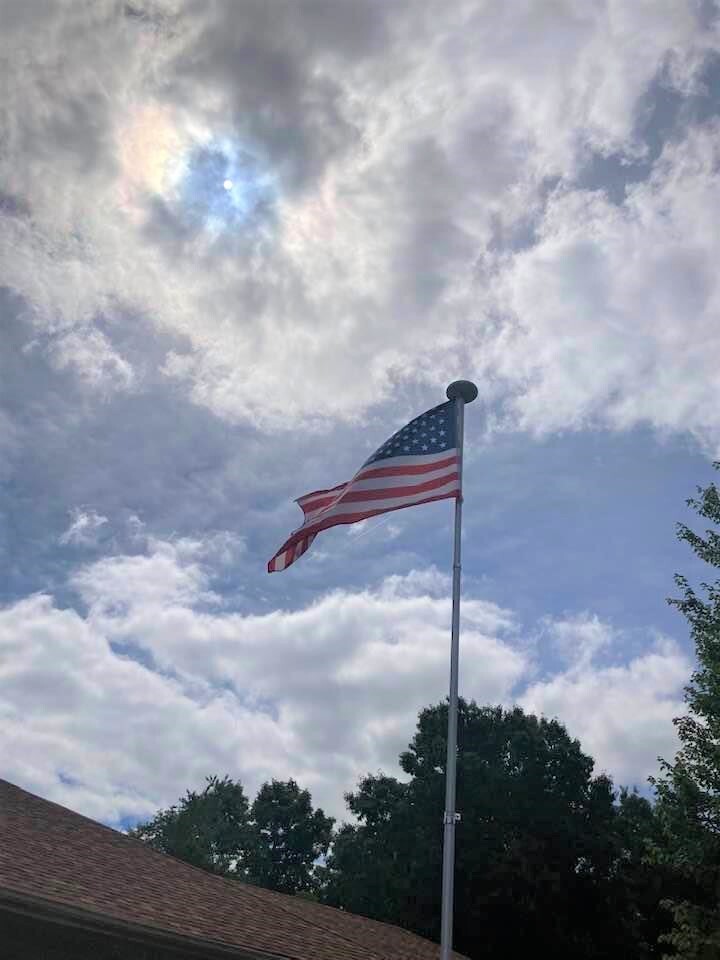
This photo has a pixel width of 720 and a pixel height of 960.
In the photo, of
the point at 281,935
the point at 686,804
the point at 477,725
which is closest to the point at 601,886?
the point at 477,725

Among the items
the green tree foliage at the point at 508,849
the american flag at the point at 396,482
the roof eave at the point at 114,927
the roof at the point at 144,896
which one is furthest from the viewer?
the green tree foliage at the point at 508,849

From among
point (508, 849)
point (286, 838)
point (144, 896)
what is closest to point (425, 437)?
point (144, 896)

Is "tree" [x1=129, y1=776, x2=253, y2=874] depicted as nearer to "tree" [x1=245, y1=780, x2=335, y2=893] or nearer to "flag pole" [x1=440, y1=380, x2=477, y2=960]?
"tree" [x1=245, y1=780, x2=335, y2=893]

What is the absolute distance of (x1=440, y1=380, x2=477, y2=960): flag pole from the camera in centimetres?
948

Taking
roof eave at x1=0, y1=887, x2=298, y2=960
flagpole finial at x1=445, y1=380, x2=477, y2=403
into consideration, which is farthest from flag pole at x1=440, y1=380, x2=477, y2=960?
roof eave at x1=0, y1=887, x2=298, y2=960

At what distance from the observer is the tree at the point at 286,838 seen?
48.5 metres

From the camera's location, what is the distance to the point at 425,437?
12977 millimetres

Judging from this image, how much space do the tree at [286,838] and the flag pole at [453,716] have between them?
4056 centimetres

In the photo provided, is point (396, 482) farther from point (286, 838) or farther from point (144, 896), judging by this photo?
point (286, 838)

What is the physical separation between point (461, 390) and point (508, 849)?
1002 inches

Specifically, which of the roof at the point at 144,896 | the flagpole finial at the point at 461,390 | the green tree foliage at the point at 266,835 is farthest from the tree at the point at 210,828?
the flagpole finial at the point at 461,390

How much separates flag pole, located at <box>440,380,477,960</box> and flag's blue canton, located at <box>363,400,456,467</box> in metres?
0.18

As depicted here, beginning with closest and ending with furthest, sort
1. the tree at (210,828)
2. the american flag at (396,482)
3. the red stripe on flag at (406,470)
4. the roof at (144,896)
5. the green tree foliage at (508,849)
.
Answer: the roof at (144,896)
the american flag at (396,482)
the red stripe on flag at (406,470)
the green tree foliage at (508,849)
the tree at (210,828)

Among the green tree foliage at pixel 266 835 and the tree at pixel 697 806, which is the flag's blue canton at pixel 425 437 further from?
the green tree foliage at pixel 266 835
